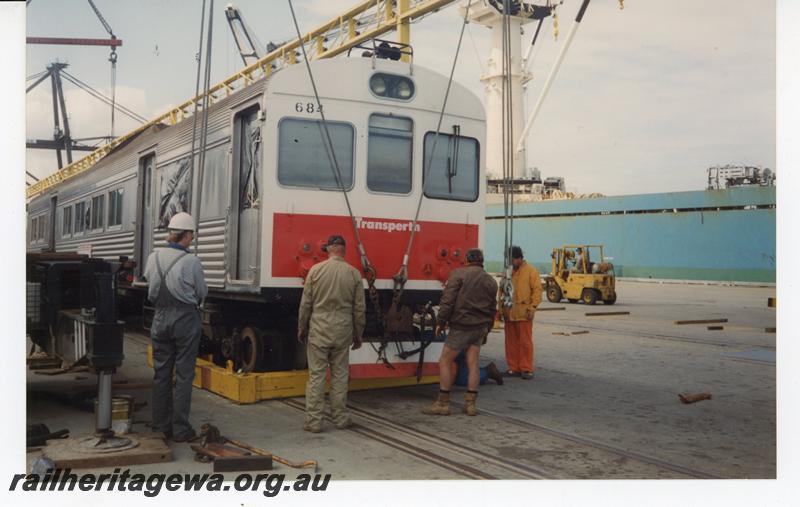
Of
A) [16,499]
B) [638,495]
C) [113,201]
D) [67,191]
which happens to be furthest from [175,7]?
[67,191]

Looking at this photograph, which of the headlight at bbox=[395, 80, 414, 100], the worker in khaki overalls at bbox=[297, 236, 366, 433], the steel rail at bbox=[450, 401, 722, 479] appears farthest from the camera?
the headlight at bbox=[395, 80, 414, 100]

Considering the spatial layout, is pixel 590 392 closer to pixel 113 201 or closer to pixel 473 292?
pixel 473 292

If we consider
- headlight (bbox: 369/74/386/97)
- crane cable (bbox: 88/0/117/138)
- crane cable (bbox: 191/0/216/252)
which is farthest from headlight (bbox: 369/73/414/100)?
crane cable (bbox: 88/0/117/138)

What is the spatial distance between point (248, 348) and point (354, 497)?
150 inches

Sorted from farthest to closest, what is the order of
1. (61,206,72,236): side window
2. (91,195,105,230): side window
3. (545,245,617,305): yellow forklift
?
1. (545,245,617,305): yellow forklift
2. (61,206,72,236): side window
3. (91,195,105,230): side window

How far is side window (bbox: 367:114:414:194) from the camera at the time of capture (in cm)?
847

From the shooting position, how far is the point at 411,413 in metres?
7.94

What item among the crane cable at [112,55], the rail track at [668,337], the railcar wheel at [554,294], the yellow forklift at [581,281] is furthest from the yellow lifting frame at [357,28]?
the railcar wheel at [554,294]

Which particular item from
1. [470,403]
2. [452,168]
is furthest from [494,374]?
[452,168]

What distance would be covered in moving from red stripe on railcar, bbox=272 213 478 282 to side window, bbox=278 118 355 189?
0.39m

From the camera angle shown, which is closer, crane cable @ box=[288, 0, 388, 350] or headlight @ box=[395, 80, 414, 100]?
crane cable @ box=[288, 0, 388, 350]

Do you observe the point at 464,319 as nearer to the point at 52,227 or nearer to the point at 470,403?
the point at 470,403

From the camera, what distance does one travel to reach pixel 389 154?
8602 mm

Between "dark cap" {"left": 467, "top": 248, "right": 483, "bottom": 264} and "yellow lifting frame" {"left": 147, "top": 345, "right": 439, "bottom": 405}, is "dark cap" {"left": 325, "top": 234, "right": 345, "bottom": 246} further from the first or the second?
"yellow lifting frame" {"left": 147, "top": 345, "right": 439, "bottom": 405}
